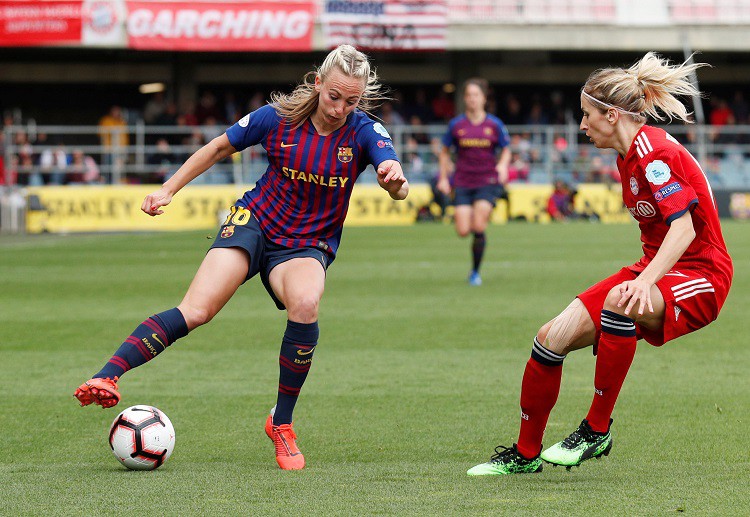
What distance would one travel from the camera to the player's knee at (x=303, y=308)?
535cm

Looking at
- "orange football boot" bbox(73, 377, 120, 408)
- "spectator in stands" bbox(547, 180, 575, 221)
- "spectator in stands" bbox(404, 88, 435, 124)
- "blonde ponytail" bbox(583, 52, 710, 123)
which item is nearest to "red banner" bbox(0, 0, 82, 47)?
"spectator in stands" bbox(404, 88, 435, 124)

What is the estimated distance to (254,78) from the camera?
37875mm

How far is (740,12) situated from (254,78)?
15250 mm

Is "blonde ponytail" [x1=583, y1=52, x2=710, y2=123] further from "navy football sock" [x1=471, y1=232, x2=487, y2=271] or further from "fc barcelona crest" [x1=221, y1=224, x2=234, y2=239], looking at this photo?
"navy football sock" [x1=471, y1=232, x2=487, y2=271]

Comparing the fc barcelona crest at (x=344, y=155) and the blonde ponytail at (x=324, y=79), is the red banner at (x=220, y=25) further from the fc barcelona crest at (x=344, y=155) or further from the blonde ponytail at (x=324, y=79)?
the fc barcelona crest at (x=344, y=155)

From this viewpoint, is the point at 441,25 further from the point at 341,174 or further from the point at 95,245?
the point at 341,174

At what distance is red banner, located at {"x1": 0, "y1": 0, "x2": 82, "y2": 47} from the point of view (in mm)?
31531

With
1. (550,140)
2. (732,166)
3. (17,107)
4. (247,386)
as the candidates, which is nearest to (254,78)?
(17,107)

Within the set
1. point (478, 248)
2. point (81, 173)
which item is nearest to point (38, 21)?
point (81, 173)

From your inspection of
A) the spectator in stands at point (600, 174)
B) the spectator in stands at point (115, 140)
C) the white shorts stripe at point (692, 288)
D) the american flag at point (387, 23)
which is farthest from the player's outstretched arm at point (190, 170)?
the american flag at point (387, 23)

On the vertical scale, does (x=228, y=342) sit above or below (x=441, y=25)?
below

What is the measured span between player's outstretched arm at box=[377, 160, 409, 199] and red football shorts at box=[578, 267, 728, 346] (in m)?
0.96

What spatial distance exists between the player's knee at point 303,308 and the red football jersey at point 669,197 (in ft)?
4.74

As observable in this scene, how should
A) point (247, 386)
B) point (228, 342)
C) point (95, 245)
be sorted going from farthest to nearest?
1. point (95, 245)
2. point (228, 342)
3. point (247, 386)
